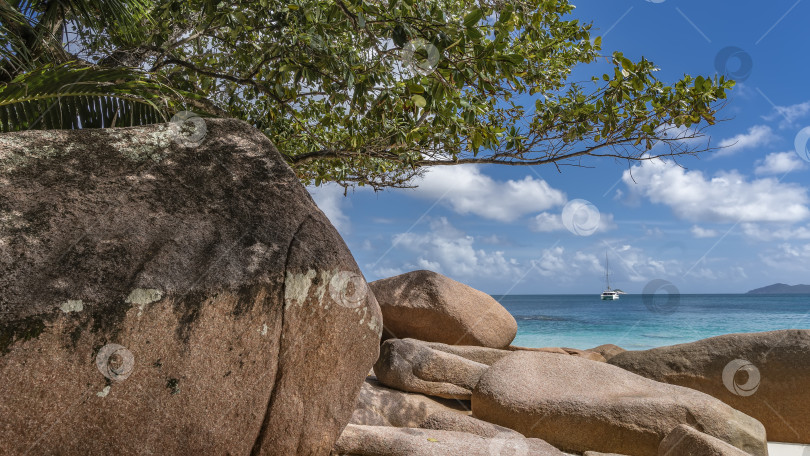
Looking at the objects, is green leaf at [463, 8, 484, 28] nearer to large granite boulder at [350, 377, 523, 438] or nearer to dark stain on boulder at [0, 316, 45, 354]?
dark stain on boulder at [0, 316, 45, 354]

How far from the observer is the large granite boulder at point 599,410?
16.5 feet

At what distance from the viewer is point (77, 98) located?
452cm

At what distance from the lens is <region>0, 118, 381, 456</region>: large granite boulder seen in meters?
2.40

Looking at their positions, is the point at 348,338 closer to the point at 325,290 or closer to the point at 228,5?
the point at 325,290

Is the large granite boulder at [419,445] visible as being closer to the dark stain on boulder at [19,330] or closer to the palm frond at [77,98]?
the dark stain on boulder at [19,330]

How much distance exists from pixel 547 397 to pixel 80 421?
14.1ft

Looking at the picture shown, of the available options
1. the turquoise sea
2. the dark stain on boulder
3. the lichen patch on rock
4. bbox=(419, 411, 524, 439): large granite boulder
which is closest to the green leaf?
the lichen patch on rock

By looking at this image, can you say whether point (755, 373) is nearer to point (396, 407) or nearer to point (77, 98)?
point (396, 407)

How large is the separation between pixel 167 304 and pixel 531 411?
13.1ft

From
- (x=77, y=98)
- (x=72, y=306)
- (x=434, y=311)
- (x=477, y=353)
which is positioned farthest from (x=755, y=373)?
(x=77, y=98)

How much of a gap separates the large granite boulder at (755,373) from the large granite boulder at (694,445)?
329cm

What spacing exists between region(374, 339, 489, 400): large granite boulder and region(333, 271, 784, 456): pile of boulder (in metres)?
0.01

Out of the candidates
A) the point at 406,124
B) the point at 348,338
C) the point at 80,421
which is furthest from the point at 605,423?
the point at 80,421

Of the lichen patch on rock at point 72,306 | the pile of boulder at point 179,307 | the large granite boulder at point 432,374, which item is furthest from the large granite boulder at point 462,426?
the lichen patch on rock at point 72,306
